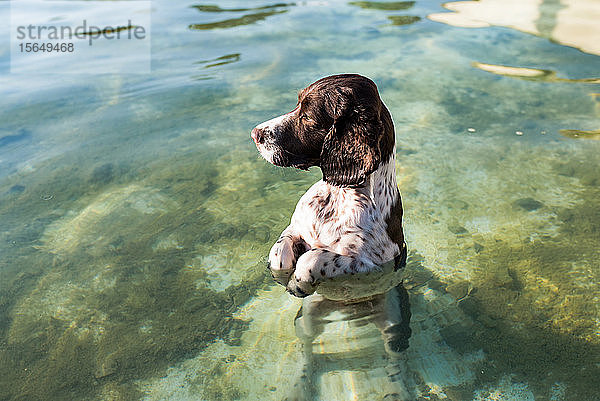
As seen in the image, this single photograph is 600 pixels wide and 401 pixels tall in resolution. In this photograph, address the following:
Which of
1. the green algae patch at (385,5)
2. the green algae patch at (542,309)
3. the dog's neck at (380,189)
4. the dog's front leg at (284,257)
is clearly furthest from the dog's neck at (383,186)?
the green algae patch at (385,5)

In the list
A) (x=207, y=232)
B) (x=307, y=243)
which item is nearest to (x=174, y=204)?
(x=207, y=232)

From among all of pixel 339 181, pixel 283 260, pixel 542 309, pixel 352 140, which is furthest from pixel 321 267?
pixel 542 309

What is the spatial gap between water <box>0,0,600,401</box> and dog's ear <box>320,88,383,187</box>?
114cm

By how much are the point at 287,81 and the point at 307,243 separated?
4970 mm

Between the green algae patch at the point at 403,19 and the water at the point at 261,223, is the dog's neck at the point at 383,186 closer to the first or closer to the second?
the water at the point at 261,223

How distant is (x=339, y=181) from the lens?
3.55 m

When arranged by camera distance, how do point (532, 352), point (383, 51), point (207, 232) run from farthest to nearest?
point (383, 51) < point (207, 232) < point (532, 352)

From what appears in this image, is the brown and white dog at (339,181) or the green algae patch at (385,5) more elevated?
the green algae patch at (385,5)

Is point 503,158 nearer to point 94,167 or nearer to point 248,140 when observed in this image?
point 248,140

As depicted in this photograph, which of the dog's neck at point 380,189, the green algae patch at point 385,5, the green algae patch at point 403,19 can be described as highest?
the green algae patch at point 385,5

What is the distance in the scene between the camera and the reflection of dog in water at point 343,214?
3406mm

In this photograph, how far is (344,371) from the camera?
3.64 m

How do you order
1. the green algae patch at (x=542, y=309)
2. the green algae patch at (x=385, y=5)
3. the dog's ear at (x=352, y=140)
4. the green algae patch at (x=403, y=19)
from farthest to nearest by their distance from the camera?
the green algae patch at (x=385, y=5) → the green algae patch at (x=403, y=19) → the green algae patch at (x=542, y=309) → the dog's ear at (x=352, y=140)

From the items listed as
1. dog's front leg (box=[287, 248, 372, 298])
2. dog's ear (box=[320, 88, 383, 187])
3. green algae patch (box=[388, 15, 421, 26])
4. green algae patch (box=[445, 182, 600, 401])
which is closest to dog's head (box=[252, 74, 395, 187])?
dog's ear (box=[320, 88, 383, 187])
